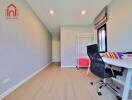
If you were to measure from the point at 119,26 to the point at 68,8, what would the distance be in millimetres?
2008

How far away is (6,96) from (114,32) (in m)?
3.59

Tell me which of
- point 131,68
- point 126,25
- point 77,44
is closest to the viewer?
point 131,68

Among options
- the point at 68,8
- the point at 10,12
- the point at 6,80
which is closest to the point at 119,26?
the point at 68,8

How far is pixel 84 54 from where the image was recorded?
6875 mm

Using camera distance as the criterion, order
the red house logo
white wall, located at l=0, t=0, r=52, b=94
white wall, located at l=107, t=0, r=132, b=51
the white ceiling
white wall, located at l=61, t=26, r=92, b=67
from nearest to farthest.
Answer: white wall, located at l=0, t=0, r=52, b=94, the red house logo, white wall, located at l=107, t=0, r=132, b=51, the white ceiling, white wall, located at l=61, t=26, r=92, b=67

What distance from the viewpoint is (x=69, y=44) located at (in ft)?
22.8

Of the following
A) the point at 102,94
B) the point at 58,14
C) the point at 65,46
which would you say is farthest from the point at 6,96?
the point at 65,46

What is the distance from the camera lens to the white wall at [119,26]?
10.9 feet

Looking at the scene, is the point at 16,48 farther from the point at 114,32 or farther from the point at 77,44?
the point at 77,44

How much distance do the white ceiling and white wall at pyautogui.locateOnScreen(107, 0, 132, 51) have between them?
1.77ft

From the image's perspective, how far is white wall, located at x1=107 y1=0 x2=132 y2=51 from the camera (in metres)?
3.32

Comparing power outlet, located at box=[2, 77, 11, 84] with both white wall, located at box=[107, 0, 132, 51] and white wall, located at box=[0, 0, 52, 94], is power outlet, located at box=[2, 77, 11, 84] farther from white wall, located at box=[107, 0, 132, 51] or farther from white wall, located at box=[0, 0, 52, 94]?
white wall, located at box=[107, 0, 132, 51]

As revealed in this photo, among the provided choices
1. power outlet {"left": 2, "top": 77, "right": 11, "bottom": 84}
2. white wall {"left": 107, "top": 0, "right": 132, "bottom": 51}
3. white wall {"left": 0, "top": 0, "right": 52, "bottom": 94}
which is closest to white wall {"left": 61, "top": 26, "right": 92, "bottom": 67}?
white wall {"left": 107, "top": 0, "right": 132, "bottom": 51}

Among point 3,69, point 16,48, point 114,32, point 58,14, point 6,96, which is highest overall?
point 58,14
